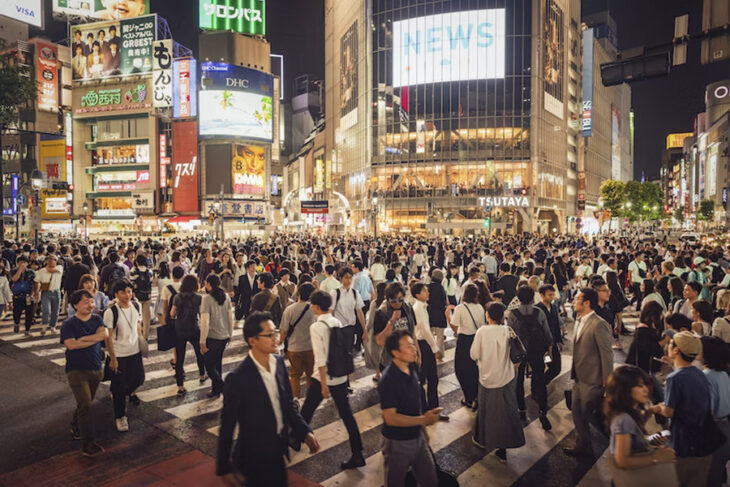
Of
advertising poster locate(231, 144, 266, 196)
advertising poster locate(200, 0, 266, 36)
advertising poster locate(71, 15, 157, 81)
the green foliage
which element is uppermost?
advertising poster locate(200, 0, 266, 36)

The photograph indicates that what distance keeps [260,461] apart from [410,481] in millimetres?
1618

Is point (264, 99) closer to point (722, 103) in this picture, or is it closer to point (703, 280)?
point (703, 280)

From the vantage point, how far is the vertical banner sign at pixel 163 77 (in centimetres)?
6525

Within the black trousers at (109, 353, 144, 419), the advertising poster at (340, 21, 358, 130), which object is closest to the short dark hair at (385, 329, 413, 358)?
the black trousers at (109, 353, 144, 419)

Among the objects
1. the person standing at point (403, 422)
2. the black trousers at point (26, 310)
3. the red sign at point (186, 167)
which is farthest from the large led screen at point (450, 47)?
the person standing at point (403, 422)

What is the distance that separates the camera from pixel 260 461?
10.6 feet

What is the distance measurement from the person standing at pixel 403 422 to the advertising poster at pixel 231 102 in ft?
218

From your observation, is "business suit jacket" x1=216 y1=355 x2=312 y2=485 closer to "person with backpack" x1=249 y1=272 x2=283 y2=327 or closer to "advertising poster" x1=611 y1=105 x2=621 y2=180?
"person with backpack" x1=249 y1=272 x2=283 y2=327

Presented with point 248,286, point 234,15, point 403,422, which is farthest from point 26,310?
point 234,15

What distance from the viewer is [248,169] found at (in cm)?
6938

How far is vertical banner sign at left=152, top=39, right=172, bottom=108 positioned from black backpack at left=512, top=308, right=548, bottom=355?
68.5 metres

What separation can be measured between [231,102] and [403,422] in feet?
223

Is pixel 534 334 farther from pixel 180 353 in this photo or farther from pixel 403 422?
pixel 180 353

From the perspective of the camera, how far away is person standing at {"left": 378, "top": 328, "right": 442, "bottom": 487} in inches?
147
